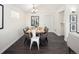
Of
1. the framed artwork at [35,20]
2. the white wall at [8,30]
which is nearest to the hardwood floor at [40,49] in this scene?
the white wall at [8,30]

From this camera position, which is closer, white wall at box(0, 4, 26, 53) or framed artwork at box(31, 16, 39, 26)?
white wall at box(0, 4, 26, 53)

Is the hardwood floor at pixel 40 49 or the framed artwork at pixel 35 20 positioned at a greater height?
the framed artwork at pixel 35 20

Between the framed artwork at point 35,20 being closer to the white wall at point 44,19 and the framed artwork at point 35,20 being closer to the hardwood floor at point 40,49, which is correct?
the white wall at point 44,19

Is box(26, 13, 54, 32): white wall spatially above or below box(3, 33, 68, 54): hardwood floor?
above

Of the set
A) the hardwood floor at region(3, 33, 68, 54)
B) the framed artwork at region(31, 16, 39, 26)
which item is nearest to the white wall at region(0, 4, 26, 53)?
the hardwood floor at region(3, 33, 68, 54)

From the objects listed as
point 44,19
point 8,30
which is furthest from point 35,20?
point 8,30

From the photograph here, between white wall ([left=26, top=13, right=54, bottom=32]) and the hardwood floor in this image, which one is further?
white wall ([left=26, top=13, right=54, bottom=32])

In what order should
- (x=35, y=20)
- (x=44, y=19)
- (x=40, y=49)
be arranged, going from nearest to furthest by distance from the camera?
1. (x=40, y=49)
2. (x=35, y=20)
3. (x=44, y=19)

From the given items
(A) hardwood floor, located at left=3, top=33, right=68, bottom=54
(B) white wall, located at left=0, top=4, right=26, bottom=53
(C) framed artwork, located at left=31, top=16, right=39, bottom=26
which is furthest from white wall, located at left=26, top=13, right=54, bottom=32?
(A) hardwood floor, located at left=3, top=33, right=68, bottom=54

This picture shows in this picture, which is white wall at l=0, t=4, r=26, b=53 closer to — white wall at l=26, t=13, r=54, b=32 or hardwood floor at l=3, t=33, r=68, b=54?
hardwood floor at l=3, t=33, r=68, b=54

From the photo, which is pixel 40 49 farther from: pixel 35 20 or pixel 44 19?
pixel 44 19

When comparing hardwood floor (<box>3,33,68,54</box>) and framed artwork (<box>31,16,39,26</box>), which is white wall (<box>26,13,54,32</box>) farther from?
hardwood floor (<box>3,33,68,54</box>)
